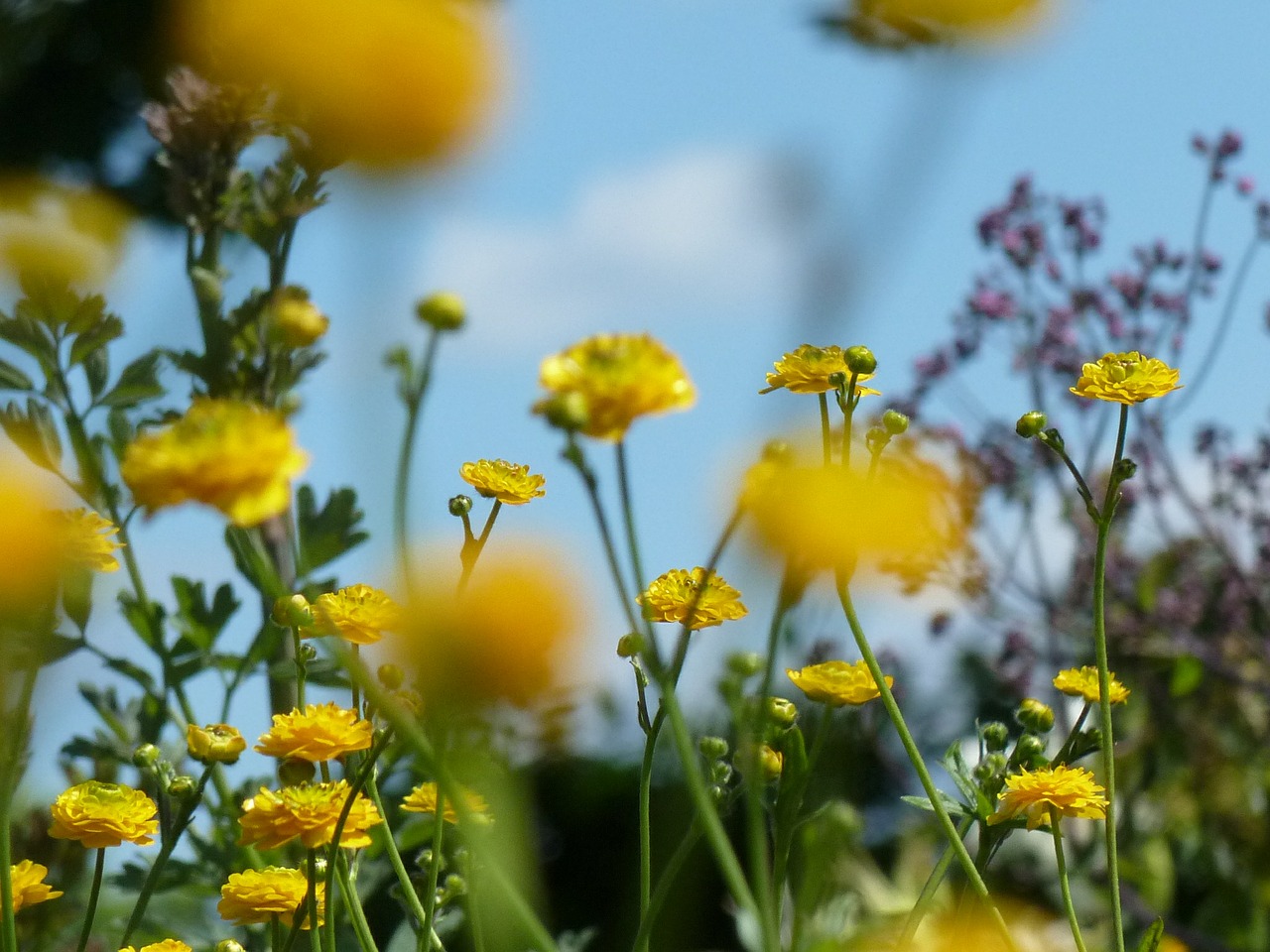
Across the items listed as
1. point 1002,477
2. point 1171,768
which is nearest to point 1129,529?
point 1002,477

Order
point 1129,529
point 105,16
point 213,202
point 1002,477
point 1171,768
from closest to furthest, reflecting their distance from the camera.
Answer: point 213,202, point 1002,477, point 1129,529, point 1171,768, point 105,16

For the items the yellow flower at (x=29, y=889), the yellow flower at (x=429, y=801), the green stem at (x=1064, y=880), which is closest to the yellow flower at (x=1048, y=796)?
the green stem at (x=1064, y=880)

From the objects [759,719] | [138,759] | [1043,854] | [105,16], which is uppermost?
[105,16]

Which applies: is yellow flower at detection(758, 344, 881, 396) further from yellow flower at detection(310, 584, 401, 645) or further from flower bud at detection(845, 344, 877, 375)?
yellow flower at detection(310, 584, 401, 645)

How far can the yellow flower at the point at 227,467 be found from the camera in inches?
16.2

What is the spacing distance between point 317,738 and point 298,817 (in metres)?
0.04

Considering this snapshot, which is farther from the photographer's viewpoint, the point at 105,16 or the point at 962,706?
the point at 105,16

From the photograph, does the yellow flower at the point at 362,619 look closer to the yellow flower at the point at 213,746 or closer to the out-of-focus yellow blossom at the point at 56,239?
the yellow flower at the point at 213,746

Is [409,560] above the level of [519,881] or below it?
above

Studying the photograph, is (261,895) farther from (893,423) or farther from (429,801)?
(893,423)

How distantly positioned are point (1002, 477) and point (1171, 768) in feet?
2.87

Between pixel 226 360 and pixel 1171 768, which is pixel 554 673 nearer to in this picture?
pixel 226 360

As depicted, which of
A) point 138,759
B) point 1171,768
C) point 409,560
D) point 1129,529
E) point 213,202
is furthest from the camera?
point 1171,768

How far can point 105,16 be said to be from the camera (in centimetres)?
449
